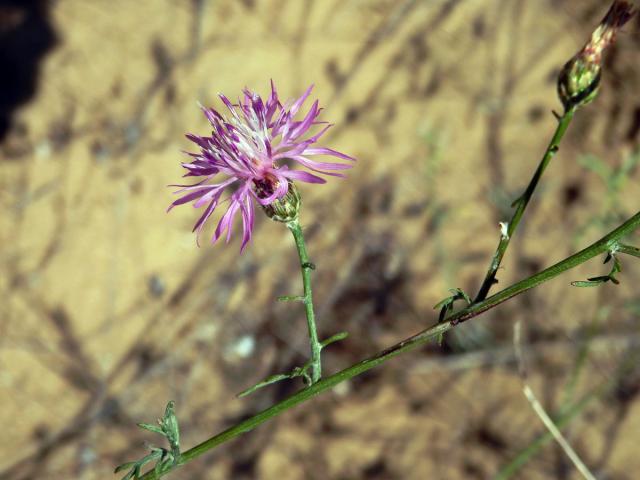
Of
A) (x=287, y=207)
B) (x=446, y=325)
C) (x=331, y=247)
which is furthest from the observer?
(x=331, y=247)

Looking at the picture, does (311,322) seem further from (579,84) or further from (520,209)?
(579,84)

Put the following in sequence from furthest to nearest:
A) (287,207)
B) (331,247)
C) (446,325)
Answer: (331,247)
(287,207)
(446,325)

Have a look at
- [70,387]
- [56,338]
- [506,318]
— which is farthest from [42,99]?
[506,318]

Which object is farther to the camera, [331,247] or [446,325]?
[331,247]

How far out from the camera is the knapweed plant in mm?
871

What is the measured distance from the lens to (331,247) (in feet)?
7.16

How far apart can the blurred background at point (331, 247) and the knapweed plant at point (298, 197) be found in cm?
105

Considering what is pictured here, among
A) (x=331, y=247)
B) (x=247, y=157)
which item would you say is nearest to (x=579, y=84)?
(x=247, y=157)

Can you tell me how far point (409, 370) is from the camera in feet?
6.81

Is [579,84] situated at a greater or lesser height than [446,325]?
greater

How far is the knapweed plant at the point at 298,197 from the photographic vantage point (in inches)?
34.3

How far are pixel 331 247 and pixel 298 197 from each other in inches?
45.3

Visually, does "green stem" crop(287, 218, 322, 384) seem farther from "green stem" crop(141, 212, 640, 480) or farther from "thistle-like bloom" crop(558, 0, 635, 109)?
"thistle-like bloom" crop(558, 0, 635, 109)

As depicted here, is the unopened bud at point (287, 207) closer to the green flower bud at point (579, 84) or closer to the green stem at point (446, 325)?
the green stem at point (446, 325)
